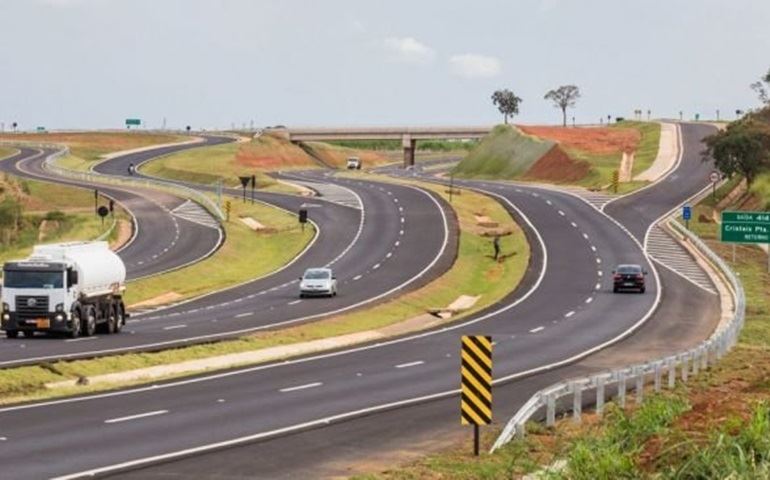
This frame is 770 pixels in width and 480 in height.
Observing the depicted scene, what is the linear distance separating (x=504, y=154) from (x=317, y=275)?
96.2 meters

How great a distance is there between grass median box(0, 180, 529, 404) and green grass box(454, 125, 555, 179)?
3886 centimetres

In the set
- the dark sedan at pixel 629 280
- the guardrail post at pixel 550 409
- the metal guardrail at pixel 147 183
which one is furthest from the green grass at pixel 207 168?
the guardrail post at pixel 550 409

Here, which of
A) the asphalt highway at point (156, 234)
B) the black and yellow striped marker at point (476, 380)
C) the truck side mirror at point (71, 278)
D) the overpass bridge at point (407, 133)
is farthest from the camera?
the overpass bridge at point (407, 133)

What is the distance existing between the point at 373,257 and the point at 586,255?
12244 mm

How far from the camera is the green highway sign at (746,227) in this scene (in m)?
72.8

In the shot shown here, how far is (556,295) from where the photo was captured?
238ft

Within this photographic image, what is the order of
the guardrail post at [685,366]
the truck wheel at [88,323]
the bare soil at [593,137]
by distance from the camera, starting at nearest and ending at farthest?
the guardrail post at [685,366] < the truck wheel at [88,323] < the bare soil at [593,137]

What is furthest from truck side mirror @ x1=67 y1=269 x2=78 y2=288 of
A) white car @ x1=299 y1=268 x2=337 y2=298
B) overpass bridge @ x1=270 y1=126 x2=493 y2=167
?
overpass bridge @ x1=270 y1=126 x2=493 y2=167

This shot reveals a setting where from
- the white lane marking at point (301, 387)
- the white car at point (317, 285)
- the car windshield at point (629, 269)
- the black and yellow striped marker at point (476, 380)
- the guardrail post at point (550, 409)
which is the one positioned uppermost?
the black and yellow striped marker at point (476, 380)

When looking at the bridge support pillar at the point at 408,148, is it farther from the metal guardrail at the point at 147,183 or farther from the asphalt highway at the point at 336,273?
the asphalt highway at the point at 336,273

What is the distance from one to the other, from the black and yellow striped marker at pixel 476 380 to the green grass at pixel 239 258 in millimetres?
47096

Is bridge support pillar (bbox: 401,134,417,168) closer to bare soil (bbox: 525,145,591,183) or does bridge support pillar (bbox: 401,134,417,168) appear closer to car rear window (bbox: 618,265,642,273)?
bare soil (bbox: 525,145,591,183)

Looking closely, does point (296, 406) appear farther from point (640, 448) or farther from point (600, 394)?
point (640, 448)

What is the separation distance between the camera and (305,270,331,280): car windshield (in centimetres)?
7269
